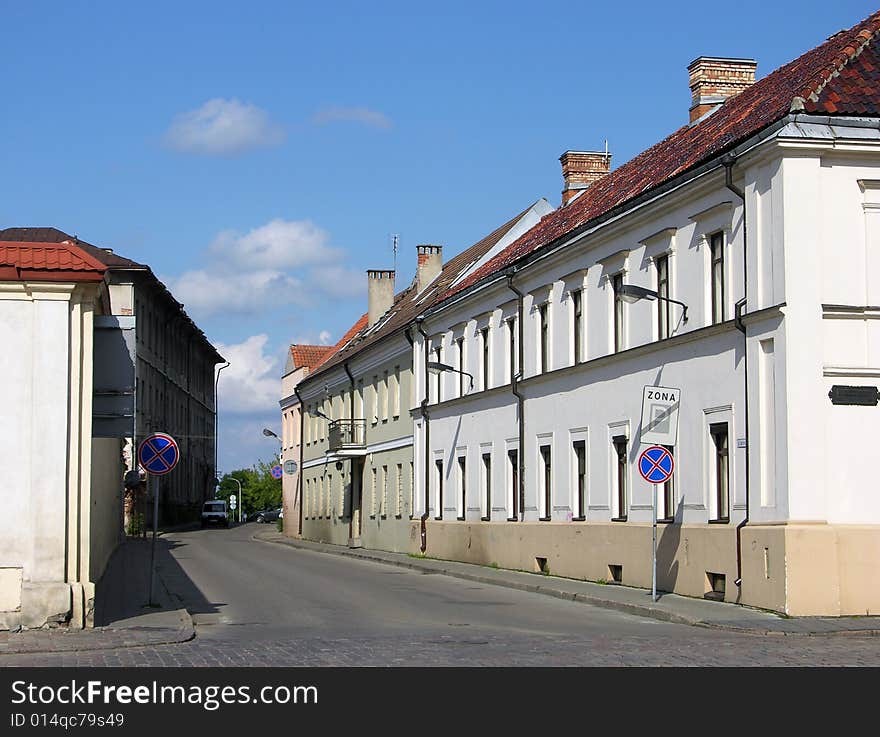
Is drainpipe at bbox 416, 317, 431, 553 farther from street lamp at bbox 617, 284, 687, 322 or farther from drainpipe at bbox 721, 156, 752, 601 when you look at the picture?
drainpipe at bbox 721, 156, 752, 601

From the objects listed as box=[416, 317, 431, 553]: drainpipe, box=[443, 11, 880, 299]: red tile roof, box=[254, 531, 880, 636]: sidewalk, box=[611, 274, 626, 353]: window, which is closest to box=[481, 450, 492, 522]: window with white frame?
box=[254, 531, 880, 636]: sidewalk

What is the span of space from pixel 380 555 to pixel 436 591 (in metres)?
16.1

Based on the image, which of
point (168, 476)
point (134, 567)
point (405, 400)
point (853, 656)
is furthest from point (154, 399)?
point (853, 656)

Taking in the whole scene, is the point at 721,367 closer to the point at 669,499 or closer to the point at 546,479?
the point at 669,499

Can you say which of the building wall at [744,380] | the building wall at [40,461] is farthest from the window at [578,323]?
the building wall at [40,461]

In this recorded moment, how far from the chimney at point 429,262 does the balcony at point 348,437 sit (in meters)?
5.97

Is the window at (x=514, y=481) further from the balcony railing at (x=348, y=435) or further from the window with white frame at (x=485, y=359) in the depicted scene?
the balcony railing at (x=348, y=435)

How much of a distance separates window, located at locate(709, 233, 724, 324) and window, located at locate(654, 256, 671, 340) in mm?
1861

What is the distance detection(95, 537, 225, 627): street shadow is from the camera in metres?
21.5

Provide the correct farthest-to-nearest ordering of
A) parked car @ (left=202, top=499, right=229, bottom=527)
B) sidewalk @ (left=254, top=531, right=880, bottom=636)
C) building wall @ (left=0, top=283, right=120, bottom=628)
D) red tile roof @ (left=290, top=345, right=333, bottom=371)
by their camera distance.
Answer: parked car @ (left=202, top=499, right=229, bottom=527), red tile roof @ (left=290, top=345, right=333, bottom=371), sidewalk @ (left=254, top=531, right=880, bottom=636), building wall @ (left=0, top=283, right=120, bottom=628)

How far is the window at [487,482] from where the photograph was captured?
3734 cm

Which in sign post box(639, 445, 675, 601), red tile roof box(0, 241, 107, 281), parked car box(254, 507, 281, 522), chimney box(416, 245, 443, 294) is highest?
chimney box(416, 245, 443, 294)

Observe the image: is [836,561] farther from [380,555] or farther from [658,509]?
[380,555]

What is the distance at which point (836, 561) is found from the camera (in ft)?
68.0
